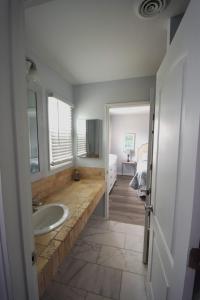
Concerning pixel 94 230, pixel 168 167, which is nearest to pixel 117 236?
pixel 94 230

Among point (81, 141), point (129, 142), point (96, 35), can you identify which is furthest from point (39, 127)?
point (129, 142)

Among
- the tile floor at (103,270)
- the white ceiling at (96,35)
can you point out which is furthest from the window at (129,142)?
the white ceiling at (96,35)

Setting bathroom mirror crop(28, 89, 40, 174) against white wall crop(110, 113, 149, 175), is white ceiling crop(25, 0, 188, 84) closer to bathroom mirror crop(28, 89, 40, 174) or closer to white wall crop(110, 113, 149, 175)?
bathroom mirror crop(28, 89, 40, 174)

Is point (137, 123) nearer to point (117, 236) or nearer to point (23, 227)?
point (117, 236)

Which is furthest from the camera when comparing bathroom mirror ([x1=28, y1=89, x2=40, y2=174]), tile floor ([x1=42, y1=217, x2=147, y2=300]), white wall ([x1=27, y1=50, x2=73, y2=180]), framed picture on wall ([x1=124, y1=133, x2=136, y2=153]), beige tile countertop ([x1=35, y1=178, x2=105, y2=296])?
framed picture on wall ([x1=124, y1=133, x2=136, y2=153])

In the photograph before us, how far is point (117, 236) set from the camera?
2186mm

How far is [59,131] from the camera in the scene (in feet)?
6.91

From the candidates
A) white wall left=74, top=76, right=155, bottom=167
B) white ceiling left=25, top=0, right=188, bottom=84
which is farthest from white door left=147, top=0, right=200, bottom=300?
white wall left=74, top=76, right=155, bottom=167

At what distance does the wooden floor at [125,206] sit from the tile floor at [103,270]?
14.0 inches

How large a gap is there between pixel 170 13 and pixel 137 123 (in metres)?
4.41

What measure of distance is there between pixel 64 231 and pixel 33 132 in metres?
1.06

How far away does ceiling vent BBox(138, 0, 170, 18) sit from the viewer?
0.93 m

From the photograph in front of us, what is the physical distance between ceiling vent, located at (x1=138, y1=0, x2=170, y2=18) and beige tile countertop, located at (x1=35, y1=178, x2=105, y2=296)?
1727mm

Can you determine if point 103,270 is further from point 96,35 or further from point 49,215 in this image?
point 96,35
